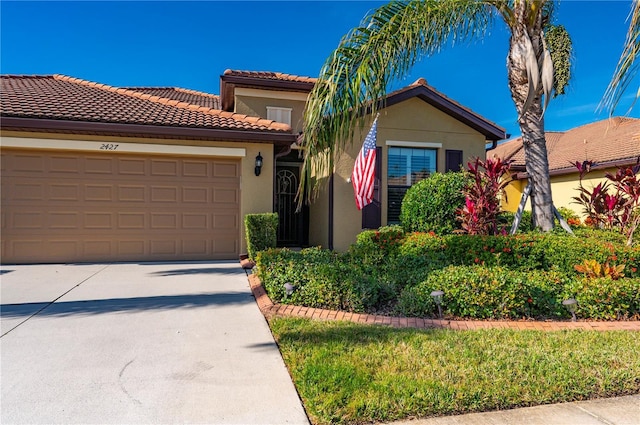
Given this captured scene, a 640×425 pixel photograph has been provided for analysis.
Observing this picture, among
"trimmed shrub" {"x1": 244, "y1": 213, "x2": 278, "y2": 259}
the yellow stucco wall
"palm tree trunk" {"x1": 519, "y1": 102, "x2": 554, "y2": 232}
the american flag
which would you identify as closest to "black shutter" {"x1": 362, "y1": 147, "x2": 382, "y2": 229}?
the american flag

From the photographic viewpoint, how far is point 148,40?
1016 cm

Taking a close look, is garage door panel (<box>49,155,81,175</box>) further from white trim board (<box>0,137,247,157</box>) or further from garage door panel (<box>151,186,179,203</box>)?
garage door panel (<box>151,186,179,203</box>)

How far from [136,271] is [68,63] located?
27.3ft

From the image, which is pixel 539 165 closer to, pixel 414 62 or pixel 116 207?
pixel 414 62

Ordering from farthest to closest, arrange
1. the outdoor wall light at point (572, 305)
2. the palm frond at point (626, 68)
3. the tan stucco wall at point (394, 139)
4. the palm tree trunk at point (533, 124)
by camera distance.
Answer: the tan stucco wall at point (394, 139) < the palm tree trunk at point (533, 124) < the outdoor wall light at point (572, 305) < the palm frond at point (626, 68)

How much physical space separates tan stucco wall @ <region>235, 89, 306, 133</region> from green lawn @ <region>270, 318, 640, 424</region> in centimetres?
804

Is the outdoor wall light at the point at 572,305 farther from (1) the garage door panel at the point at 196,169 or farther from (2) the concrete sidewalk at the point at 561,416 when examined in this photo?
(1) the garage door panel at the point at 196,169

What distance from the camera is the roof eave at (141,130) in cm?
783

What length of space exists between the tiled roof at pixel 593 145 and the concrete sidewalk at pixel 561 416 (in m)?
10.0

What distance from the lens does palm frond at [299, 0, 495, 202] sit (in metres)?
5.28

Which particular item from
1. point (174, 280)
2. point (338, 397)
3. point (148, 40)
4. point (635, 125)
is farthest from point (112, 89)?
point (635, 125)

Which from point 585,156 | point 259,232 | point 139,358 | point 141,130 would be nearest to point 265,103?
point 141,130

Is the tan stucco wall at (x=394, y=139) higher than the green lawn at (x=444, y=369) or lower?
higher

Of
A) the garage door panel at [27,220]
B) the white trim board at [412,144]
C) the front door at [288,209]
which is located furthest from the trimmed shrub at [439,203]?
the garage door panel at [27,220]
